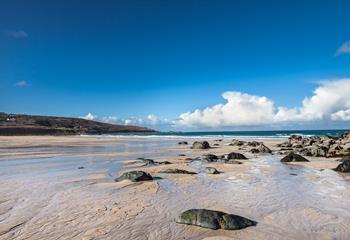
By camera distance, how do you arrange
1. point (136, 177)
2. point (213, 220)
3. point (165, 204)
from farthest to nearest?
point (136, 177)
point (165, 204)
point (213, 220)

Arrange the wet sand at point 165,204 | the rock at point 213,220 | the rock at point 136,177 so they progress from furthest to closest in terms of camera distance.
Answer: the rock at point 136,177 → the rock at point 213,220 → the wet sand at point 165,204

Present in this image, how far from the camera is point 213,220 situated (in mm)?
6590

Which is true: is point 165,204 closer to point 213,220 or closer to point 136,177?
point 213,220

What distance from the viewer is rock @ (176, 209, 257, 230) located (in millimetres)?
6496

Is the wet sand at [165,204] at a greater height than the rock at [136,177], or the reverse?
the rock at [136,177]

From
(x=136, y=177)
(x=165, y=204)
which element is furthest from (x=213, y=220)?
(x=136, y=177)

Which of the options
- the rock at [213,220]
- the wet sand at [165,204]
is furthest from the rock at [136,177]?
the rock at [213,220]

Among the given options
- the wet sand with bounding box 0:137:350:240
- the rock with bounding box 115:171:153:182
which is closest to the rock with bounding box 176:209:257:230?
the wet sand with bounding box 0:137:350:240

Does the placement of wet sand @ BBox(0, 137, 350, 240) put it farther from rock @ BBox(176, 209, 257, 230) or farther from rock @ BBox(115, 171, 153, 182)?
rock @ BBox(115, 171, 153, 182)

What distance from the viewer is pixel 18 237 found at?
233 inches

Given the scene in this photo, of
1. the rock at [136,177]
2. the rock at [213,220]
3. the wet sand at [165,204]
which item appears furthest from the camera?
the rock at [136,177]

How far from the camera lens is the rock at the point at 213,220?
6496 mm

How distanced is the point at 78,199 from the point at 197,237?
460cm

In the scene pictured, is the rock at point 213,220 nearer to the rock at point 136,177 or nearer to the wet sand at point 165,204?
the wet sand at point 165,204
